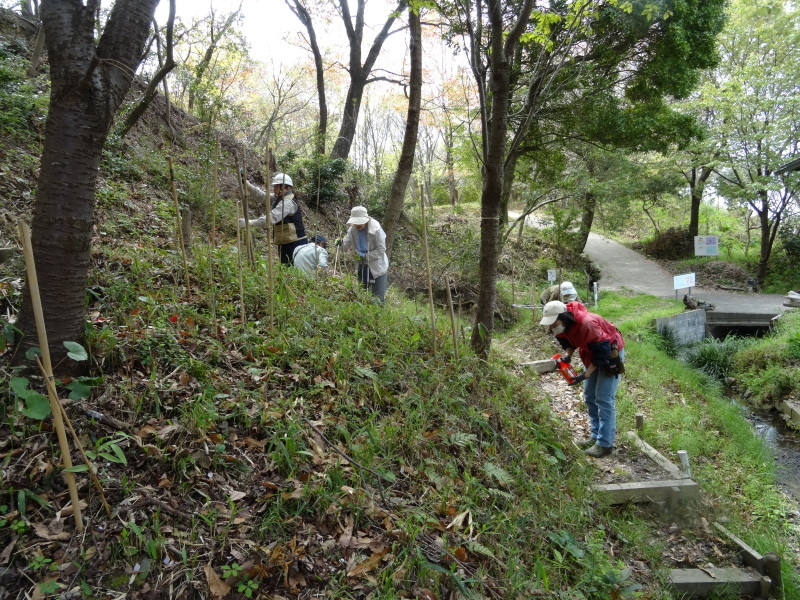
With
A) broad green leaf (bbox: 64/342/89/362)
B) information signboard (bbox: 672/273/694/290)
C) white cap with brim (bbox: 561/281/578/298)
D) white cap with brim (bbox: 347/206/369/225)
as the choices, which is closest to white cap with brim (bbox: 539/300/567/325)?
white cap with brim (bbox: 561/281/578/298)

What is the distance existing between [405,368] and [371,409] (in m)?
0.68

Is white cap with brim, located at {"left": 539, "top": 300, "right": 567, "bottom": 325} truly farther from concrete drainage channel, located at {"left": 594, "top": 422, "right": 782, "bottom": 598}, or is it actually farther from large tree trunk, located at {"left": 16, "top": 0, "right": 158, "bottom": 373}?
large tree trunk, located at {"left": 16, "top": 0, "right": 158, "bottom": 373}

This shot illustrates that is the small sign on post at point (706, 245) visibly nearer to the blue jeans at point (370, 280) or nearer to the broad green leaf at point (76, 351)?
the blue jeans at point (370, 280)

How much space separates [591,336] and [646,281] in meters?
14.5

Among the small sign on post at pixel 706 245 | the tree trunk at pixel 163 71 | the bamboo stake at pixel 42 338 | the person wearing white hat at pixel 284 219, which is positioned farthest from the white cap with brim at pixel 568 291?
the small sign on post at pixel 706 245

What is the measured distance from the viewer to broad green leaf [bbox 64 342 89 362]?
2.27 metres

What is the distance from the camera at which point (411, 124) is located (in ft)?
26.3

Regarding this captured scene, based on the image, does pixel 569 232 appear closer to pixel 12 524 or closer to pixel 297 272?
pixel 297 272

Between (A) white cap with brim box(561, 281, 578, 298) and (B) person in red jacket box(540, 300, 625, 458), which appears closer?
(B) person in red jacket box(540, 300, 625, 458)

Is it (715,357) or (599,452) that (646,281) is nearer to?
(715,357)

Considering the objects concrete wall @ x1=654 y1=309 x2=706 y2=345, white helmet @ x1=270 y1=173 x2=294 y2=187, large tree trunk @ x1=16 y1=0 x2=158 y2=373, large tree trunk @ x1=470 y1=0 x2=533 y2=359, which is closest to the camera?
large tree trunk @ x1=16 y1=0 x2=158 y2=373

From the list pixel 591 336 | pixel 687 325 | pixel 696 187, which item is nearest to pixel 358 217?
pixel 591 336

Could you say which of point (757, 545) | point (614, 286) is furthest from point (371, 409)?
point (614, 286)

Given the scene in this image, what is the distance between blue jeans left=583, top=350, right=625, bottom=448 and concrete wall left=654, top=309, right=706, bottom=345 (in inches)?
285
